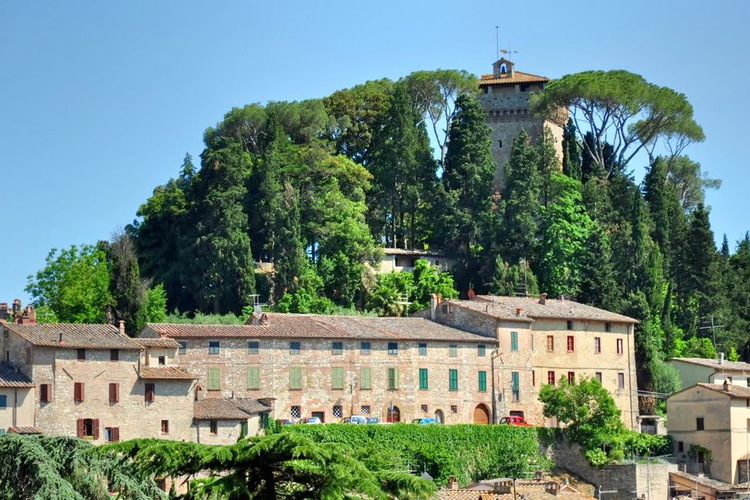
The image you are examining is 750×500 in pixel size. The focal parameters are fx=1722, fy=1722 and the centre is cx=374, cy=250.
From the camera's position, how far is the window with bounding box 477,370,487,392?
2970 inches

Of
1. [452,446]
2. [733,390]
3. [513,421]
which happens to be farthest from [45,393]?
[733,390]

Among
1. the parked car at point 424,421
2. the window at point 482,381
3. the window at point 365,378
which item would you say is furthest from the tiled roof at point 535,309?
the window at point 365,378

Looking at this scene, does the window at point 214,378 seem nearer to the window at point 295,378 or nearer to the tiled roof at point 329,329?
the tiled roof at point 329,329

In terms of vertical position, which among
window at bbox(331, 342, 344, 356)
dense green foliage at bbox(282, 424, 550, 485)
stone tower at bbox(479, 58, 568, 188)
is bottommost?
dense green foliage at bbox(282, 424, 550, 485)

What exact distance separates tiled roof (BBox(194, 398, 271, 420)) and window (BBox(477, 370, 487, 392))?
10876mm

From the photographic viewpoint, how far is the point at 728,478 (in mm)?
75062

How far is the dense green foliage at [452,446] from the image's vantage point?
6725 centimetres

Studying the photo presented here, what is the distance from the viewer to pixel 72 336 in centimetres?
6462

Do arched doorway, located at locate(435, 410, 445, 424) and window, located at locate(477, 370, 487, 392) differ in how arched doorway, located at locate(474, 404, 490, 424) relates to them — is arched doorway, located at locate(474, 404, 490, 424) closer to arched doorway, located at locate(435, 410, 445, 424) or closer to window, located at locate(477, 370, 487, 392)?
window, located at locate(477, 370, 487, 392)

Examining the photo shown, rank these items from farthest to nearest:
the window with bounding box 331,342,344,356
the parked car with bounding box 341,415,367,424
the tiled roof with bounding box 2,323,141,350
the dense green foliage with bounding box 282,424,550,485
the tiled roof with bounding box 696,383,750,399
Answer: the tiled roof with bounding box 696,383,750,399, the window with bounding box 331,342,344,356, the parked car with bounding box 341,415,367,424, the dense green foliage with bounding box 282,424,550,485, the tiled roof with bounding box 2,323,141,350

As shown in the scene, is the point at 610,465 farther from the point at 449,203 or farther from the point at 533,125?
the point at 533,125

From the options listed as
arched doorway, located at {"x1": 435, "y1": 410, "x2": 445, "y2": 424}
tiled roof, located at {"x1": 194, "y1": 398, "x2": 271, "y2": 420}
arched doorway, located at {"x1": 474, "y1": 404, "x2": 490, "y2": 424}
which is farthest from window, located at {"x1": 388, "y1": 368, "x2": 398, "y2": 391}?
tiled roof, located at {"x1": 194, "y1": 398, "x2": 271, "y2": 420}

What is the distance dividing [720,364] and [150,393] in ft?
106

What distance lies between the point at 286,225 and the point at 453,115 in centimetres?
1484
